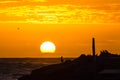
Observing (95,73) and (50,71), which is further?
(50,71)

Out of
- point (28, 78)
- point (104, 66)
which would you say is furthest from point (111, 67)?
point (28, 78)

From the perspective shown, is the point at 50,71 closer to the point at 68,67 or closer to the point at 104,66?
the point at 68,67

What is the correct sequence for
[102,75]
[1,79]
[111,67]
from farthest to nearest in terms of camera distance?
1. [1,79]
2. [111,67]
3. [102,75]

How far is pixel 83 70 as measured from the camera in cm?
3700

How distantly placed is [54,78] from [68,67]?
1.76 m

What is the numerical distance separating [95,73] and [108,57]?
4001mm

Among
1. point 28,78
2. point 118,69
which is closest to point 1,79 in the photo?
point 28,78

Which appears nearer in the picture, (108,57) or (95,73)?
(95,73)

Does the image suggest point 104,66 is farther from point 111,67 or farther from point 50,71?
point 50,71

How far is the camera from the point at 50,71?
1521 inches

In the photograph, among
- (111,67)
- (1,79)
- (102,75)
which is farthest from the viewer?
(1,79)

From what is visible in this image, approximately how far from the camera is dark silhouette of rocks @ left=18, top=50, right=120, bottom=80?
118 feet

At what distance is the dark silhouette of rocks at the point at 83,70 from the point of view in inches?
1421

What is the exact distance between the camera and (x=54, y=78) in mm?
37688
